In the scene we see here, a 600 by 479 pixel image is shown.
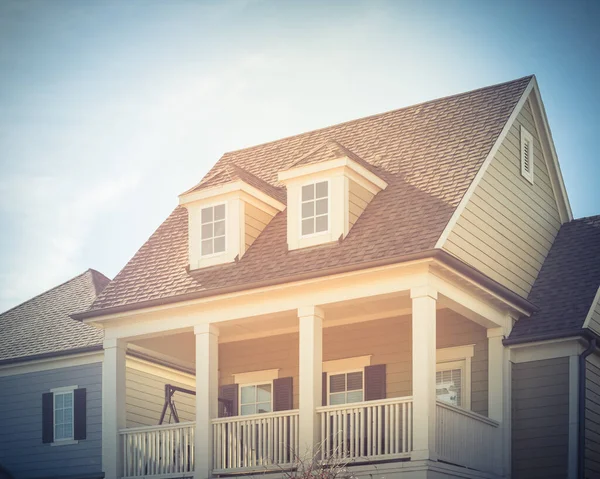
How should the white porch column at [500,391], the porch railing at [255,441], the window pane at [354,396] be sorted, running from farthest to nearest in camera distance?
the window pane at [354,396], the white porch column at [500,391], the porch railing at [255,441]

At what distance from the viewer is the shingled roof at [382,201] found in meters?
21.4

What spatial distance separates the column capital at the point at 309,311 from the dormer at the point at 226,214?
7.91 feet

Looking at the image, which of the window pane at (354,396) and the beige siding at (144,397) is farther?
the beige siding at (144,397)

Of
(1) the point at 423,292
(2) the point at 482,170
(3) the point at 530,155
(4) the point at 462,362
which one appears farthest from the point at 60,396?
(3) the point at 530,155

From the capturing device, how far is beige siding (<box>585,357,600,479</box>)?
21422mm

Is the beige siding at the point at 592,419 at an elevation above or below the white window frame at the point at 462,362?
below

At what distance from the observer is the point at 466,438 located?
20.7 meters

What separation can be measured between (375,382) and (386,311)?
4.72ft

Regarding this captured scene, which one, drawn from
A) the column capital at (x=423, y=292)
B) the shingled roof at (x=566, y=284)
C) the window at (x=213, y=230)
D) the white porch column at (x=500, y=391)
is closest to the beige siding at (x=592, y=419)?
the shingled roof at (x=566, y=284)

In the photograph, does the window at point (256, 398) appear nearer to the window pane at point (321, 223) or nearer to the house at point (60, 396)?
the house at point (60, 396)

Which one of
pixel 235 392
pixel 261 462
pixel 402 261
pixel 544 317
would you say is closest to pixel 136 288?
pixel 235 392

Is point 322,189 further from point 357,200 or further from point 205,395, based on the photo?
point 205,395

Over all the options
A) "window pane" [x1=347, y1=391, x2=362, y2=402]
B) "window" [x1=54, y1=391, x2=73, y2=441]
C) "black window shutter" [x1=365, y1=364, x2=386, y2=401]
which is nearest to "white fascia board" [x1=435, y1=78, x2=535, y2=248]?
"black window shutter" [x1=365, y1=364, x2=386, y2=401]

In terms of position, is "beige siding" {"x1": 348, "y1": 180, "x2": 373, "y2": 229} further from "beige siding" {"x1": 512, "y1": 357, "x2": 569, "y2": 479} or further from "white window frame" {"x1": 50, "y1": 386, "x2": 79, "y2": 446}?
"white window frame" {"x1": 50, "y1": 386, "x2": 79, "y2": 446}
